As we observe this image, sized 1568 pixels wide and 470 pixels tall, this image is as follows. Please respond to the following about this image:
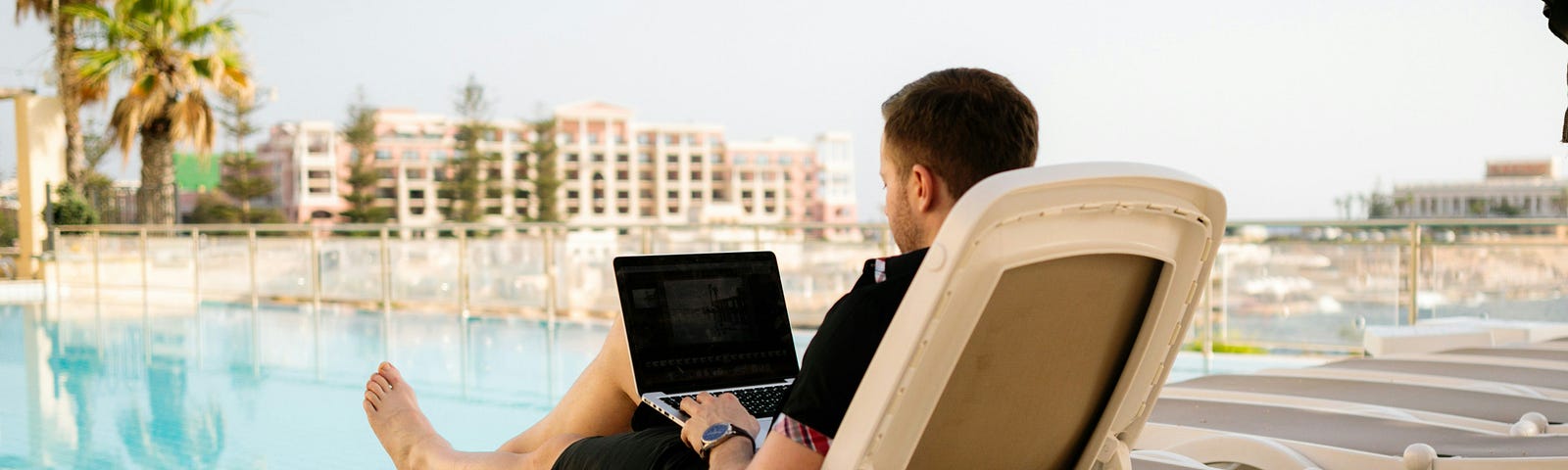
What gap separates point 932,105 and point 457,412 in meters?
4.07

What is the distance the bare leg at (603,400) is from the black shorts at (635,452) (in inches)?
7.6

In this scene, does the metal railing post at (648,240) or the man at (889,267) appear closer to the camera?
the man at (889,267)

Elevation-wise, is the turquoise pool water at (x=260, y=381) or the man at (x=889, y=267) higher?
the man at (x=889, y=267)

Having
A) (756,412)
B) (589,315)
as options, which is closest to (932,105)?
(756,412)

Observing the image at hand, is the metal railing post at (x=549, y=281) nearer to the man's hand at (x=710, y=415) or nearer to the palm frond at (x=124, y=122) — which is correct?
the man's hand at (x=710, y=415)

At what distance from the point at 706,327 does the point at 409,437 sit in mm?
727

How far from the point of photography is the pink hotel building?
53812 millimetres

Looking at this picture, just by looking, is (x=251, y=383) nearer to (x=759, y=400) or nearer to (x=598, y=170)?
(x=759, y=400)

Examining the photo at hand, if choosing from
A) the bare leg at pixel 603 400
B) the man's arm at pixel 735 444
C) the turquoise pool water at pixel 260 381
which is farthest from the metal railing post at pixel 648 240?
the man's arm at pixel 735 444

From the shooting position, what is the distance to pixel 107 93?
14.4 metres

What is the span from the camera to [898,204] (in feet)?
4.42

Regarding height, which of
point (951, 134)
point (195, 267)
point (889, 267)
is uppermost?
point (951, 134)

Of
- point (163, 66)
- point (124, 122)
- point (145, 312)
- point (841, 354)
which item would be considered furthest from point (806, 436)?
point (163, 66)

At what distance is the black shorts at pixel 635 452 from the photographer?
1534 mm
